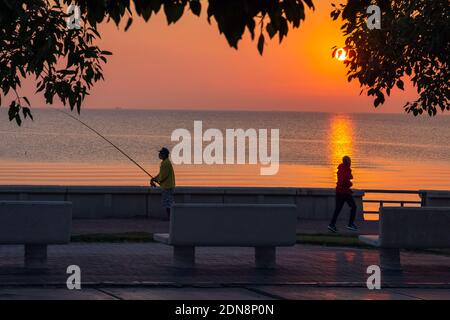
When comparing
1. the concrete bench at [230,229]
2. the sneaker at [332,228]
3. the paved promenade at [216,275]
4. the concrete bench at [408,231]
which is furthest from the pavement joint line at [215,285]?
the sneaker at [332,228]

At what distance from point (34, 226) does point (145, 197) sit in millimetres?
9851

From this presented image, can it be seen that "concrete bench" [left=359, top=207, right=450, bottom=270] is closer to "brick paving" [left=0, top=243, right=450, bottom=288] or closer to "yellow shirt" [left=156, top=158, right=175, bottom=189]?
"brick paving" [left=0, top=243, right=450, bottom=288]

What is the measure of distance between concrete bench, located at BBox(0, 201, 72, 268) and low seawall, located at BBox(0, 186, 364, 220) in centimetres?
893

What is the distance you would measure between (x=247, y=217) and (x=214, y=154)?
118597 mm

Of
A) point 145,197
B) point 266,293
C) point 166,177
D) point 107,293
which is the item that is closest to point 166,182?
point 166,177

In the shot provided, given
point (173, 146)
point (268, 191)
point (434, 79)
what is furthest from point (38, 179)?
point (173, 146)

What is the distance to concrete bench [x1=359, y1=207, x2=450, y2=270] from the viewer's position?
16.9 metres

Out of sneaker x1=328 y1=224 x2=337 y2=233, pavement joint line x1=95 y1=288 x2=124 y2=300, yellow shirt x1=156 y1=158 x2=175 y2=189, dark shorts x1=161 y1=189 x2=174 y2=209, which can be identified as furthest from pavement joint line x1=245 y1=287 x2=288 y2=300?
dark shorts x1=161 y1=189 x2=174 y2=209

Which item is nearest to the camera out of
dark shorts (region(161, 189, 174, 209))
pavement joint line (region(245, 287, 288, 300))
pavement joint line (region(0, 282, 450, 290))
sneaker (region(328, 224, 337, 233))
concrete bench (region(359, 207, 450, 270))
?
pavement joint line (region(245, 287, 288, 300))

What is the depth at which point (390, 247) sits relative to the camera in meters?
16.8

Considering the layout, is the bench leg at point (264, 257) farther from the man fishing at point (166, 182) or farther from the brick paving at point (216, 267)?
the man fishing at point (166, 182)

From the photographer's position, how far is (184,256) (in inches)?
656

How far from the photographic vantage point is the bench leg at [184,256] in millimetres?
16656
